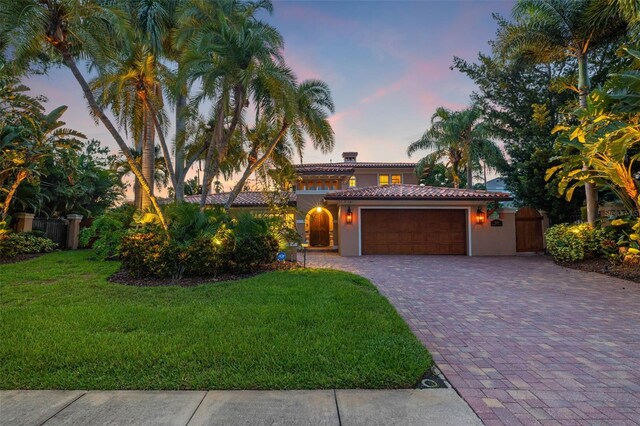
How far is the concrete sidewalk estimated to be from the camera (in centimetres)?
260

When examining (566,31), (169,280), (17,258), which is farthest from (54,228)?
(566,31)

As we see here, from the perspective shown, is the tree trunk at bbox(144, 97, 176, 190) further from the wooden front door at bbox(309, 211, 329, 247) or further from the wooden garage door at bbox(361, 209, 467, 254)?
the wooden front door at bbox(309, 211, 329, 247)

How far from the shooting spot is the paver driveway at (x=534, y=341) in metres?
2.89

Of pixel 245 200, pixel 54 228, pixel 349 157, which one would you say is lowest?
pixel 54 228

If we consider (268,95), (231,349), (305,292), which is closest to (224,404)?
(231,349)

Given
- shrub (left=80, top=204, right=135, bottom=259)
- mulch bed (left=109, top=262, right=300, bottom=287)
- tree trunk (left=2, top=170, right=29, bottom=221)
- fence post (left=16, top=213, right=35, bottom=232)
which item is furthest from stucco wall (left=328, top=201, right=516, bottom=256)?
fence post (left=16, top=213, right=35, bottom=232)

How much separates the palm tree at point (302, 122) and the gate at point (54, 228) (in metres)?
10.8

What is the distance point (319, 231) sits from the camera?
21172 millimetres

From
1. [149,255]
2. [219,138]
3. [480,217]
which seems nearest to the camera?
[149,255]

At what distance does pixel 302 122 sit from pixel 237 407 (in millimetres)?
9918

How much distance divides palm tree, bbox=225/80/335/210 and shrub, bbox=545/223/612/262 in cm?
960

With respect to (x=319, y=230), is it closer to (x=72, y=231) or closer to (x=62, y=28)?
(x=72, y=231)

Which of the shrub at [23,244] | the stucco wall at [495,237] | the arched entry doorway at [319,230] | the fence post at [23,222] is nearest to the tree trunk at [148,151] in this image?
the shrub at [23,244]

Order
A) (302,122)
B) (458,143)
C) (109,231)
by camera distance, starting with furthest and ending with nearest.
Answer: (458,143)
(109,231)
(302,122)
